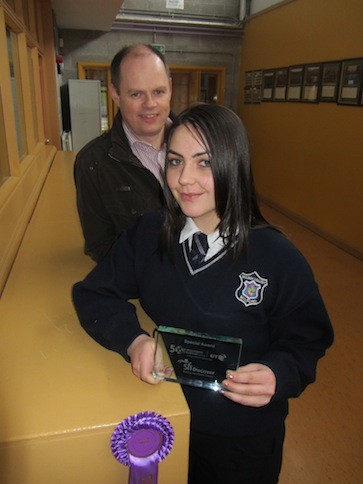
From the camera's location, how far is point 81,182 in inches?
58.7

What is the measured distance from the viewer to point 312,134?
4828mm

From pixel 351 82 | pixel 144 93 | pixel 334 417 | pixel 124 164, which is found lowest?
pixel 334 417

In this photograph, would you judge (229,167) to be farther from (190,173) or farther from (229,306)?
(229,306)

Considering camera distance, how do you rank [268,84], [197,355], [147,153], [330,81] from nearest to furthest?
[197,355], [147,153], [330,81], [268,84]

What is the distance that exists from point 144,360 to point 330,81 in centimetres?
446

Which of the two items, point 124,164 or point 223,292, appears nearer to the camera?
point 223,292

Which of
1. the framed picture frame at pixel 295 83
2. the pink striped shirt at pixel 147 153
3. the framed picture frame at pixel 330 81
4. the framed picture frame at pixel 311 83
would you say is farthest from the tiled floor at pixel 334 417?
the framed picture frame at pixel 295 83

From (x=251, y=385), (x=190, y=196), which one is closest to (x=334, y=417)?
(x=251, y=385)

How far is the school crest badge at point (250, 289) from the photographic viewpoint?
921 mm

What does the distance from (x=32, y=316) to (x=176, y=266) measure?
1.80 feet

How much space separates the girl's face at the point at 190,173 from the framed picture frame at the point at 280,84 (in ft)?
16.7

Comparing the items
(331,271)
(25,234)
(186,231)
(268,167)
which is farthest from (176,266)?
(268,167)

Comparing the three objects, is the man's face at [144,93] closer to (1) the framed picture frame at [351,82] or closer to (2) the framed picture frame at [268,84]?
(1) the framed picture frame at [351,82]

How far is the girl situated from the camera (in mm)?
897
